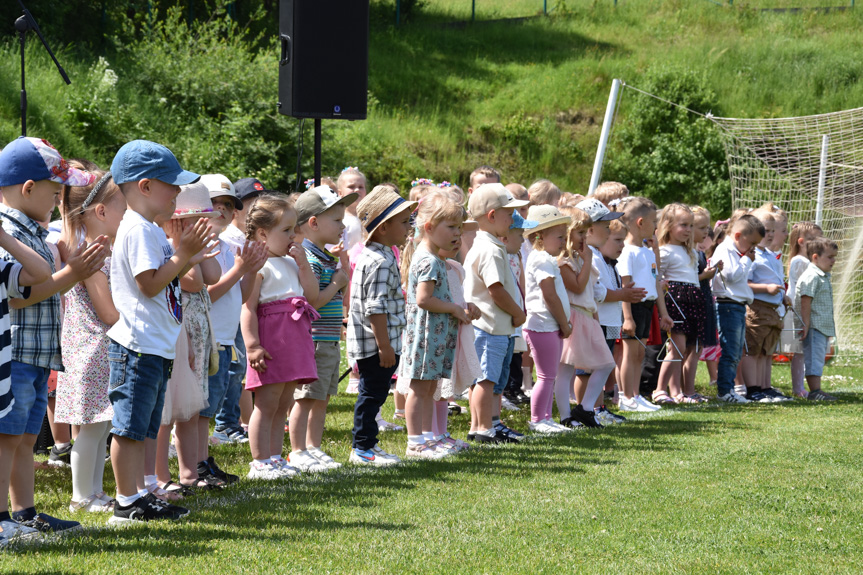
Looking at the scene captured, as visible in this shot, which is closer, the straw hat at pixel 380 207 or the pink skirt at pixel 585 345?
the straw hat at pixel 380 207

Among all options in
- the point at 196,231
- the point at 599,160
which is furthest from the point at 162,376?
the point at 599,160

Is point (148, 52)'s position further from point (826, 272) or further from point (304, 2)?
point (826, 272)

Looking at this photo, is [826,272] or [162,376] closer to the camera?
[162,376]

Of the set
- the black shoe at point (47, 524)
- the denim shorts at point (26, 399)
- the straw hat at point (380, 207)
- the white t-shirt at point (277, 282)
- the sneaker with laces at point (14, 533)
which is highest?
the straw hat at point (380, 207)

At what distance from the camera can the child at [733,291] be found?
952cm

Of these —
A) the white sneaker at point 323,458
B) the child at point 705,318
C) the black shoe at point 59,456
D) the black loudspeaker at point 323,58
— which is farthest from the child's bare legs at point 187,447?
the child at point 705,318

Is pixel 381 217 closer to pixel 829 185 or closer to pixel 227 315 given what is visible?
pixel 227 315

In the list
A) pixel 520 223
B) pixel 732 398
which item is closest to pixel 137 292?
pixel 520 223

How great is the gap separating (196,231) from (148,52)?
57.4 ft

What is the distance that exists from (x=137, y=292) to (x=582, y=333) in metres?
4.17

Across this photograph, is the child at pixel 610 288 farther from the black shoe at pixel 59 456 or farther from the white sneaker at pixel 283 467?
the black shoe at pixel 59 456

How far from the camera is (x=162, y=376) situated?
4.21 metres

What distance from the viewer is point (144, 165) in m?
4.16

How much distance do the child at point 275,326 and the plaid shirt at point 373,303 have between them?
0.31 m
